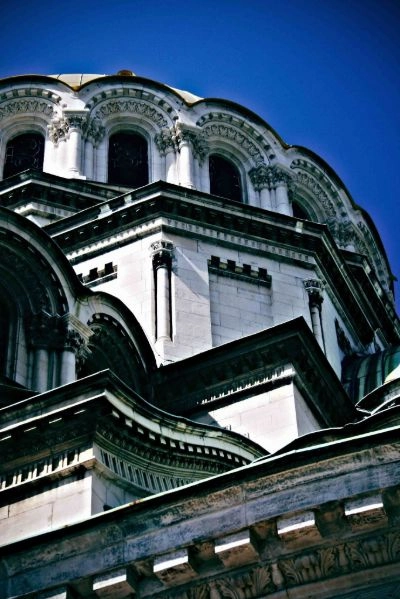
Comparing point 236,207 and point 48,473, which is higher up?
point 236,207

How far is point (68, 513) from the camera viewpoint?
50.7 feet

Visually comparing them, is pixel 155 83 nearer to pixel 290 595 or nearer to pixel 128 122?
pixel 128 122

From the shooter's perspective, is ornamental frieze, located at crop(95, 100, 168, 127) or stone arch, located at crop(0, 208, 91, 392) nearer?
stone arch, located at crop(0, 208, 91, 392)

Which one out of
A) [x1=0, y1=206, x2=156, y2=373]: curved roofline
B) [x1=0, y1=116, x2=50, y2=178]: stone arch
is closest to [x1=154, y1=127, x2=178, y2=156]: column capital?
[x1=0, y1=116, x2=50, y2=178]: stone arch

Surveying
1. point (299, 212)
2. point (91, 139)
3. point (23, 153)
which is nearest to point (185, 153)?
point (91, 139)

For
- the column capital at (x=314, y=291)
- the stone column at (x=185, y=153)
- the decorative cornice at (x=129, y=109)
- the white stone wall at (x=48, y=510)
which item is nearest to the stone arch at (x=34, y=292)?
the column capital at (x=314, y=291)

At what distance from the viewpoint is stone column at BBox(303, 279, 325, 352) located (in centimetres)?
3039

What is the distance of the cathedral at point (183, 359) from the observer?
1178 centimetres

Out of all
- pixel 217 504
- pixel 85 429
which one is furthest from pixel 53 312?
pixel 217 504

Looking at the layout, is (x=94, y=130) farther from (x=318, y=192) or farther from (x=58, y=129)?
(x=318, y=192)

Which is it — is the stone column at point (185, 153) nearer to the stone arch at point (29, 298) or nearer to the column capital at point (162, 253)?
the column capital at point (162, 253)

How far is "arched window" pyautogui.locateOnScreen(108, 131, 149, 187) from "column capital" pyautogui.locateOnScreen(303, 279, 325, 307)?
6199mm

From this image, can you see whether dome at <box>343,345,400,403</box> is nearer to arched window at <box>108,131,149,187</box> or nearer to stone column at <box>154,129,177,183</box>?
stone column at <box>154,129,177,183</box>

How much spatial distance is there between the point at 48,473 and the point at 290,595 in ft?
16.3
